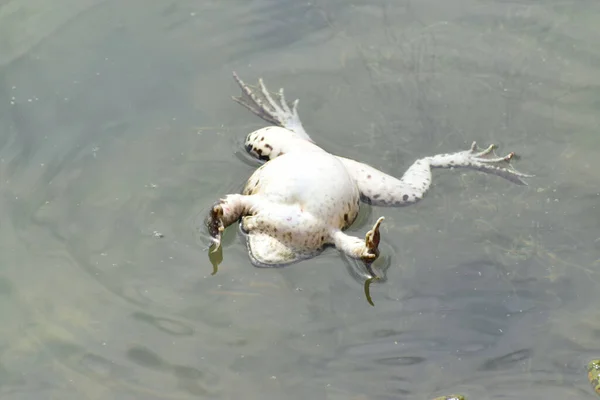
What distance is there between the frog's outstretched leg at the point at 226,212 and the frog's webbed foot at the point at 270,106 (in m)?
0.82

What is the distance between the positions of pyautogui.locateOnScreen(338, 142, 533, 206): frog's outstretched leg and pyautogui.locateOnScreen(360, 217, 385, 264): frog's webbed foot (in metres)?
0.57

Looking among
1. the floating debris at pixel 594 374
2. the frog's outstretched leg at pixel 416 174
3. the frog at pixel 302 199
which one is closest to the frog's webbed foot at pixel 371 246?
the frog at pixel 302 199

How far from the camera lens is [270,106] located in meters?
5.17

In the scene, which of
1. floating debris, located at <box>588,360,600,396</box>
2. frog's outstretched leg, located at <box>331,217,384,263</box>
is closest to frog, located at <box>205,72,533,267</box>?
frog's outstretched leg, located at <box>331,217,384,263</box>


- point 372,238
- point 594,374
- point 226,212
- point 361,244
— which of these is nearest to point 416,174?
point 361,244

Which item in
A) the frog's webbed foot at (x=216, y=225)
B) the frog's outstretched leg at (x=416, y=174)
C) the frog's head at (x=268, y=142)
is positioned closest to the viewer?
the frog's webbed foot at (x=216, y=225)

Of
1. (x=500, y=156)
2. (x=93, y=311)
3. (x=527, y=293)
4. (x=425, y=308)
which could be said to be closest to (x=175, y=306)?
(x=93, y=311)

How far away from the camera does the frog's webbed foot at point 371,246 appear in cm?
399

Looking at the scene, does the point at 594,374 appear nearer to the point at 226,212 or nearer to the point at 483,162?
the point at 483,162

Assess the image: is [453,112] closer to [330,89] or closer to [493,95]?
[493,95]

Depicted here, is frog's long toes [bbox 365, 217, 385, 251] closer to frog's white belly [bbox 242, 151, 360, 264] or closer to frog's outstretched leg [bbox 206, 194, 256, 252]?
frog's white belly [bbox 242, 151, 360, 264]

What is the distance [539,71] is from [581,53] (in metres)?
0.39

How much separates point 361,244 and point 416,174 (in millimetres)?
850

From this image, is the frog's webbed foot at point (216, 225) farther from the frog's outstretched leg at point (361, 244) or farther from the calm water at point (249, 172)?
the frog's outstretched leg at point (361, 244)
